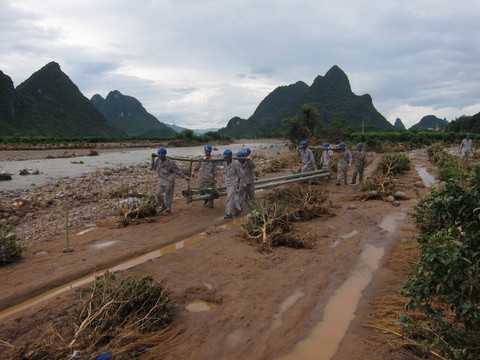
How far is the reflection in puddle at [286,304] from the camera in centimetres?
345

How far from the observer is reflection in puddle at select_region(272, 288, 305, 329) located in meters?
3.45

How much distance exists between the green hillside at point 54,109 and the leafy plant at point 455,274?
60.9m

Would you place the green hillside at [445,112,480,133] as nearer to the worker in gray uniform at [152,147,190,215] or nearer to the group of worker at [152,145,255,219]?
the group of worker at [152,145,255,219]

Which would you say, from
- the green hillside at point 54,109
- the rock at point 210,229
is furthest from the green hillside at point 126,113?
the rock at point 210,229

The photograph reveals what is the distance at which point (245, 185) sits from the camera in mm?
7887

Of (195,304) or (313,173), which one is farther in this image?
(313,173)

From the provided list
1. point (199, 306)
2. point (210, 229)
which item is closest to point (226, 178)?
point (210, 229)

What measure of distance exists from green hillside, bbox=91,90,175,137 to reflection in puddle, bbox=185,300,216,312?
110 metres

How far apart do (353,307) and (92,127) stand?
73051mm

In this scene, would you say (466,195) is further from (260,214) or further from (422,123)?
(422,123)

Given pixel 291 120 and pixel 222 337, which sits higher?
pixel 291 120

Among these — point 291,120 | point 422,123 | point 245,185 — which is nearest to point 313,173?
point 245,185

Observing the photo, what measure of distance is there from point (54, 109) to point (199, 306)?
72.4m

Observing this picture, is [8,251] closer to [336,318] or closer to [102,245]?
[102,245]
